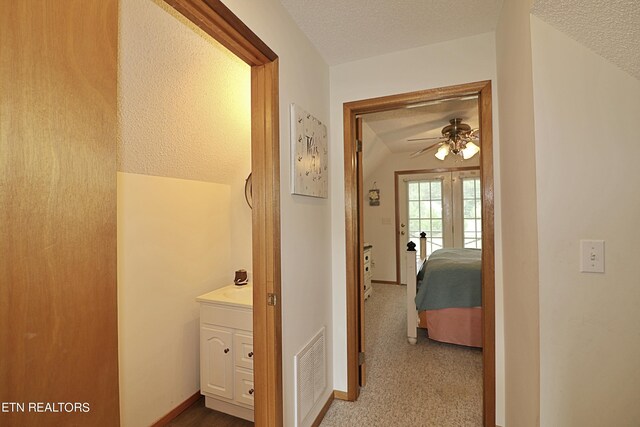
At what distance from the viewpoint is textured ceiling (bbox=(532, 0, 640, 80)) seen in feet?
2.91

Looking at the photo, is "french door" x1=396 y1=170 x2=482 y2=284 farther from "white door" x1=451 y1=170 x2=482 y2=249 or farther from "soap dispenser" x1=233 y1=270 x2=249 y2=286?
"soap dispenser" x1=233 y1=270 x2=249 y2=286

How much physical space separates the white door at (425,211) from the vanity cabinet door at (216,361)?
4.02 metres

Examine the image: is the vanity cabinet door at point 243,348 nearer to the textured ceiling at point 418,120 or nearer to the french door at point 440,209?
the textured ceiling at point 418,120

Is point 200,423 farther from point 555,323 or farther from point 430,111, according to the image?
point 430,111

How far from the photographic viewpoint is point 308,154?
5.47 feet

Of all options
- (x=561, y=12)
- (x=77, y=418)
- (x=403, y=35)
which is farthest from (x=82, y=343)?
(x=403, y=35)

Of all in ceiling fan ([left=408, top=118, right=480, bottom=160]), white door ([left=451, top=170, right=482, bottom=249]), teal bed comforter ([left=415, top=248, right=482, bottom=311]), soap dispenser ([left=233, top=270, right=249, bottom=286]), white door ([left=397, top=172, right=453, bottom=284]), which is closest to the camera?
soap dispenser ([left=233, top=270, right=249, bottom=286])

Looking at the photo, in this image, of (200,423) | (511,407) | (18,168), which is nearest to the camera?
(18,168)

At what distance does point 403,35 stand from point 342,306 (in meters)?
1.83

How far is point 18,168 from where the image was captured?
0.49 meters

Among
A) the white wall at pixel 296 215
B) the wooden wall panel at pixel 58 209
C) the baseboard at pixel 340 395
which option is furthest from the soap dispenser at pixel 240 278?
the wooden wall panel at pixel 58 209

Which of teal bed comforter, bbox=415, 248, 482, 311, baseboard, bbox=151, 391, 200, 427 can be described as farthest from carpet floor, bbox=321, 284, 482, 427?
baseboard, bbox=151, 391, 200, 427

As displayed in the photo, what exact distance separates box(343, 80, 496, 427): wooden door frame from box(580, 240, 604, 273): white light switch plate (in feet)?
2.28

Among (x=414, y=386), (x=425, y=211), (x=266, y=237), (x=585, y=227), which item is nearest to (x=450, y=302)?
(x=414, y=386)
